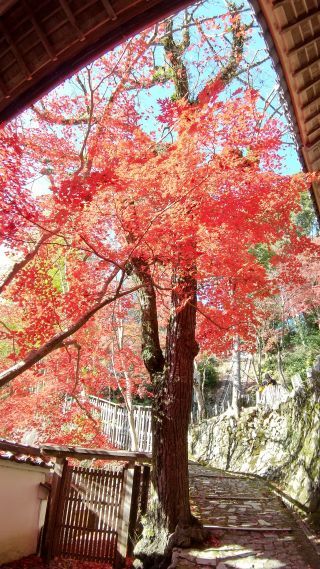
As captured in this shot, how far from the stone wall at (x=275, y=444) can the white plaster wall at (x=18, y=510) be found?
6363mm

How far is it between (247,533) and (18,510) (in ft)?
16.6

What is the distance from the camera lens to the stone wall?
10875 mm

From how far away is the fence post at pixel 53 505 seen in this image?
9344mm

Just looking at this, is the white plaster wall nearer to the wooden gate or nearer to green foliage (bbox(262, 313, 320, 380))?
the wooden gate

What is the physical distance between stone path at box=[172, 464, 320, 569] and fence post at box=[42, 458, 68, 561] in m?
3.28

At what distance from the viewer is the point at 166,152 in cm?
1081

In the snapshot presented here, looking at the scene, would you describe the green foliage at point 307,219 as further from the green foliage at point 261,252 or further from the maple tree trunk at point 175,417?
the maple tree trunk at point 175,417

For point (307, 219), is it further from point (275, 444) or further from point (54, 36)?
point (54, 36)

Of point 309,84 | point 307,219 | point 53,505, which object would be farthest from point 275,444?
point 307,219

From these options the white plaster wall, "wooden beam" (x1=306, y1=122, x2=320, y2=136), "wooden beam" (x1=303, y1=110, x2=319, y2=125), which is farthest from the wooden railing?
"wooden beam" (x1=303, y1=110, x2=319, y2=125)

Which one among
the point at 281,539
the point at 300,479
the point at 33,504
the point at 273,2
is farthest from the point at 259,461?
the point at 273,2

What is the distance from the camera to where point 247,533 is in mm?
8578

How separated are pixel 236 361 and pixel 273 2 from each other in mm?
18523

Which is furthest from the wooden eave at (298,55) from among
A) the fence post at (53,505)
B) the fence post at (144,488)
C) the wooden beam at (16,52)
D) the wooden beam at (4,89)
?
the fence post at (53,505)
